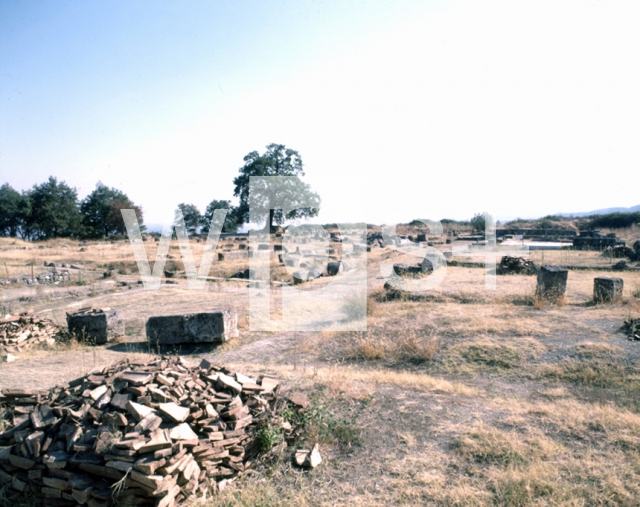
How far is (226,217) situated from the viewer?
50688 millimetres

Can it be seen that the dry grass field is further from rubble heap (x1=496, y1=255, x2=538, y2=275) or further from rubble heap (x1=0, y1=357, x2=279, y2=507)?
A: rubble heap (x1=496, y1=255, x2=538, y2=275)

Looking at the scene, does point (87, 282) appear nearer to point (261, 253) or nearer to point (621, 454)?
point (261, 253)

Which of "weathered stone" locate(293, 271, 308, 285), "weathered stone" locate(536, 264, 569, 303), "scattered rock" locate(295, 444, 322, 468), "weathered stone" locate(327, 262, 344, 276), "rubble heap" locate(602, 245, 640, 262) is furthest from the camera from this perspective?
"weathered stone" locate(327, 262, 344, 276)

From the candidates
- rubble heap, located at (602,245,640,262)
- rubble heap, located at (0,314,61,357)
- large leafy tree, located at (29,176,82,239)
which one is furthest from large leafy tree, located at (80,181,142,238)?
rubble heap, located at (602,245,640,262)

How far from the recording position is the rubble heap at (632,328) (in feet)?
23.5

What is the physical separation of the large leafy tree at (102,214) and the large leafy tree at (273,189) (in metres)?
12.6

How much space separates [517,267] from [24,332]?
14499 mm

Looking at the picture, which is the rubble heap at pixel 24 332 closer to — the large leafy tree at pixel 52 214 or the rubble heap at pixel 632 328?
the rubble heap at pixel 632 328

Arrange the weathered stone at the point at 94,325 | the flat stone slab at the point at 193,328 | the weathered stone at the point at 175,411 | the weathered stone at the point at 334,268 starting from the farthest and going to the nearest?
the weathered stone at the point at 334,268, the weathered stone at the point at 94,325, the flat stone slab at the point at 193,328, the weathered stone at the point at 175,411

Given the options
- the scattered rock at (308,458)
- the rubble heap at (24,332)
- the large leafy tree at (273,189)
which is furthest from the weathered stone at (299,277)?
the large leafy tree at (273,189)

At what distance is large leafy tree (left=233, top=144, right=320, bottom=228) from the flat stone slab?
3148 cm

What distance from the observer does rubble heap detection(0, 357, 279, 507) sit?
126 inches

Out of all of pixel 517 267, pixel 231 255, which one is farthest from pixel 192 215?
pixel 517 267

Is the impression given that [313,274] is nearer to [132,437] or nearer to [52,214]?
[132,437]
